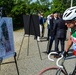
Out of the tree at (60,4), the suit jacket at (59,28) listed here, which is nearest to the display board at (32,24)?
the suit jacket at (59,28)

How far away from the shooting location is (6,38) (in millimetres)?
6762

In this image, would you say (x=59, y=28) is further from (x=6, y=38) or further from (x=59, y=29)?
(x=6, y=38)

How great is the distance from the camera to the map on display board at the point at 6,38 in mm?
6625

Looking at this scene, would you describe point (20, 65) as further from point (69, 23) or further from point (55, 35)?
point (69, 23)

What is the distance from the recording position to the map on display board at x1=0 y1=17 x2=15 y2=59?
6.62 meters

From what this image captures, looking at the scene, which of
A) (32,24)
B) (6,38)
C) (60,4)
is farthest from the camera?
(60,4)

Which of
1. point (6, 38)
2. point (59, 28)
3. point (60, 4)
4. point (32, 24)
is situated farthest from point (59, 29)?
point (60, 4)

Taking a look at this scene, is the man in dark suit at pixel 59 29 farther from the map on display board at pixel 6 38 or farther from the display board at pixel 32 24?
the map on display board at pixel 6 38

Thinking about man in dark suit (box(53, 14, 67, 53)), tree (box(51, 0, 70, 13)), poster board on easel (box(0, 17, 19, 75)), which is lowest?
tree (box(51, 0, 70, 13))

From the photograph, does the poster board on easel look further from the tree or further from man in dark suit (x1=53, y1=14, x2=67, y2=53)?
the tree

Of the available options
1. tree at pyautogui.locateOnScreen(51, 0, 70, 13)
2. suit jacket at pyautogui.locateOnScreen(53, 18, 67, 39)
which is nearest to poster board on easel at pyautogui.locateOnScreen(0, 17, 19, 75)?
suit jacket at pyautogui.locateOnScreen(53, 18, 67, 39)

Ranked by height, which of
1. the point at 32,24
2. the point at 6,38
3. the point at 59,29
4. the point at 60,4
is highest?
the point at 6,38

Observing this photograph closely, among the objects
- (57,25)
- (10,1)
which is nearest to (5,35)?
(57,25)

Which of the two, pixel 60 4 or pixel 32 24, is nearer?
pixel 32 24
